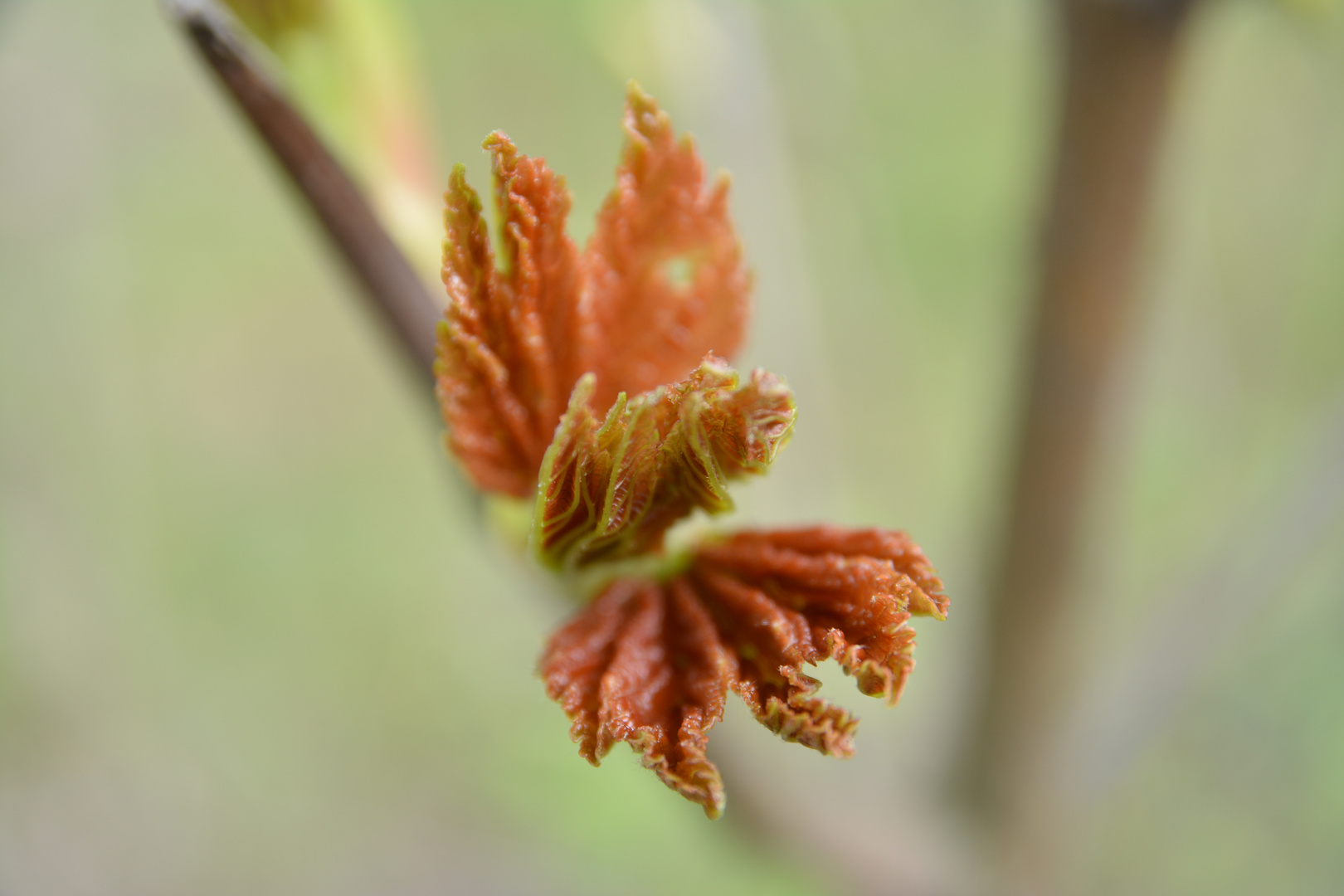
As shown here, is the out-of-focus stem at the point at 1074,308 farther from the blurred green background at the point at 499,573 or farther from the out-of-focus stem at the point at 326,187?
the out-of-focus stem at the point at 326,187

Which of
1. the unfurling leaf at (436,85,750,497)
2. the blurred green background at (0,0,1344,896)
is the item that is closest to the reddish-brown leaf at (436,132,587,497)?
the unfurling leaf at (436,85,750,497)

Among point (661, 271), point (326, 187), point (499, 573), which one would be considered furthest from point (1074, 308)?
point (499, 573)

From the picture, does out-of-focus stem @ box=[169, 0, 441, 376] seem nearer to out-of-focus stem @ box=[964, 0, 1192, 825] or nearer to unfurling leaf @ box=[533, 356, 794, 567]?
unfurling leaf @ box=[533, 356, 794, 567]

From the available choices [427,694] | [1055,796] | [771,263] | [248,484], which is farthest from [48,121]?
[1055,796]

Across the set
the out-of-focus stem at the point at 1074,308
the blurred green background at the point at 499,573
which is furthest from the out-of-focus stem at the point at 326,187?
the blurred green background at the point at 499,573

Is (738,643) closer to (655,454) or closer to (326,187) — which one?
(655,454)

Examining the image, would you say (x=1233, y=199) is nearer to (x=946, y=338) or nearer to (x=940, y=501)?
(x=946, y=338)
